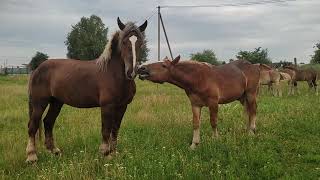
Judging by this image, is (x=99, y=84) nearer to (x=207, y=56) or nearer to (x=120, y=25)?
(x=120, y=25)

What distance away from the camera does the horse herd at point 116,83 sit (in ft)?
24.6

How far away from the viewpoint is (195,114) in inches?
348

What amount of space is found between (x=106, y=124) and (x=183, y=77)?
218 centimetres

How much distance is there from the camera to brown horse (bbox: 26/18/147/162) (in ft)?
24.3

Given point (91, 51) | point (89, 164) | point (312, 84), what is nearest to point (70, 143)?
point (89, 164)

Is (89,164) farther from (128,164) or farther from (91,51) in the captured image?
(91,51)

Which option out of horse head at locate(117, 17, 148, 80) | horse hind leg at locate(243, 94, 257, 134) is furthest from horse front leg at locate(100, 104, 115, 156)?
horse hind leg at locate(243, 94, 257, 134)

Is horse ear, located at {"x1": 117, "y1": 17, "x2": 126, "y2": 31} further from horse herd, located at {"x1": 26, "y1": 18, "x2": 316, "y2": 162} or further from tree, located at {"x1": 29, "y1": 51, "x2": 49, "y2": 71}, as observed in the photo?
tree, located at {"x1": 29, "y1": 51, "x2": 49, "y2": 71}

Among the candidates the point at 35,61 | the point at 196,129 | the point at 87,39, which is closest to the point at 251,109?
the point at 196,129

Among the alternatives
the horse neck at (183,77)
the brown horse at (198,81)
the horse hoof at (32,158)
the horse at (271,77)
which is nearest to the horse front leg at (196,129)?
the brown horse at (198,81)

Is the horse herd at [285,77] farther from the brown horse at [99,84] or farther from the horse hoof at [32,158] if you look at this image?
the horse hoof at [32,158]

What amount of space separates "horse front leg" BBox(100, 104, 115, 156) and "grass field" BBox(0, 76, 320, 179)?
0.19 metres

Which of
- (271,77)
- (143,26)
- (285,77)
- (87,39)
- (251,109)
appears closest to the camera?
(143,26)

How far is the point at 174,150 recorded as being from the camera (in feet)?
27.0
